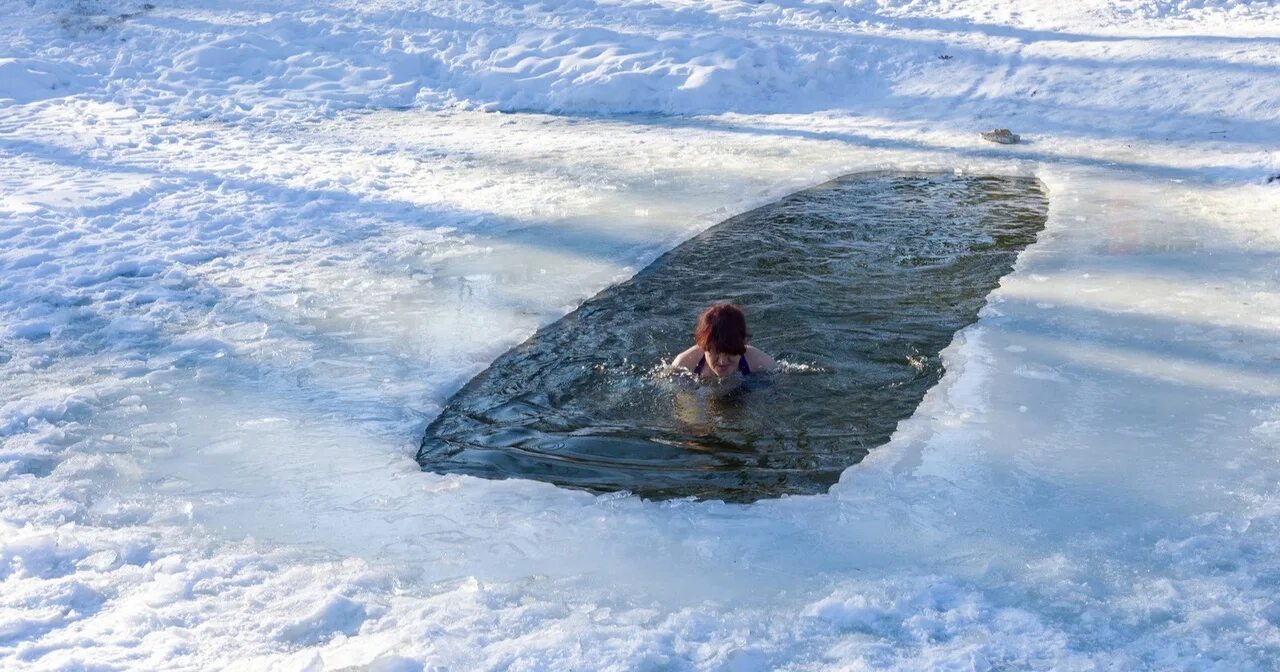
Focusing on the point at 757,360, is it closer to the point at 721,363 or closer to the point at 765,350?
the point at 721,363

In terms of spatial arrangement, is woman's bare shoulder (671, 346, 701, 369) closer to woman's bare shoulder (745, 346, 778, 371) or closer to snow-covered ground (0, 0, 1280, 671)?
woman's bare shoulder (745, 346, 778, 371)

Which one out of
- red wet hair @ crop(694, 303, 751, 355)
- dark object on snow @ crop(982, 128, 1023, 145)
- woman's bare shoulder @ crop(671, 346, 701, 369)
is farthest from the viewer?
dark object on snow @ crop(982, 128, 1023, 145)

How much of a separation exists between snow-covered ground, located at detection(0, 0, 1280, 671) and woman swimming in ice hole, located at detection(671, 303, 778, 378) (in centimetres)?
123

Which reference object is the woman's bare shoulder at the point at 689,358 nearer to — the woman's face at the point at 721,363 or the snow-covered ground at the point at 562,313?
the woman's face at the point at 721,363

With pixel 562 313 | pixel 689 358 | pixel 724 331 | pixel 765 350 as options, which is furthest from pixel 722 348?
pixel 562 313

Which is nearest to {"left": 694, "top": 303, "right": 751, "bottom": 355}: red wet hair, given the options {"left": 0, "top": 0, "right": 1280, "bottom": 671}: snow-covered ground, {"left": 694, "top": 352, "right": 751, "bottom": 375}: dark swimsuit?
{"left": 694, "top": 352, "right": 751, "bottom": 375}: dark swimsuit

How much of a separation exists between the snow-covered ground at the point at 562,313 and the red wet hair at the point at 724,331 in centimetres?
124

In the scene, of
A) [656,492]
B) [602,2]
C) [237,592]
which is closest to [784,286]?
[656,492]

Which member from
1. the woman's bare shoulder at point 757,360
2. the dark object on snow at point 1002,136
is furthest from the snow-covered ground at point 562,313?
the woman's bare shoulder at point 757,360

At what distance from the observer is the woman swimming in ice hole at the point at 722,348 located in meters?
6.61

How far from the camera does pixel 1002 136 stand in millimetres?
12594

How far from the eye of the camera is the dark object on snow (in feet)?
41.0

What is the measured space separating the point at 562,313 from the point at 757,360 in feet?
5.51

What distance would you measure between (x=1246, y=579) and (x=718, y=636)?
2124 mm
